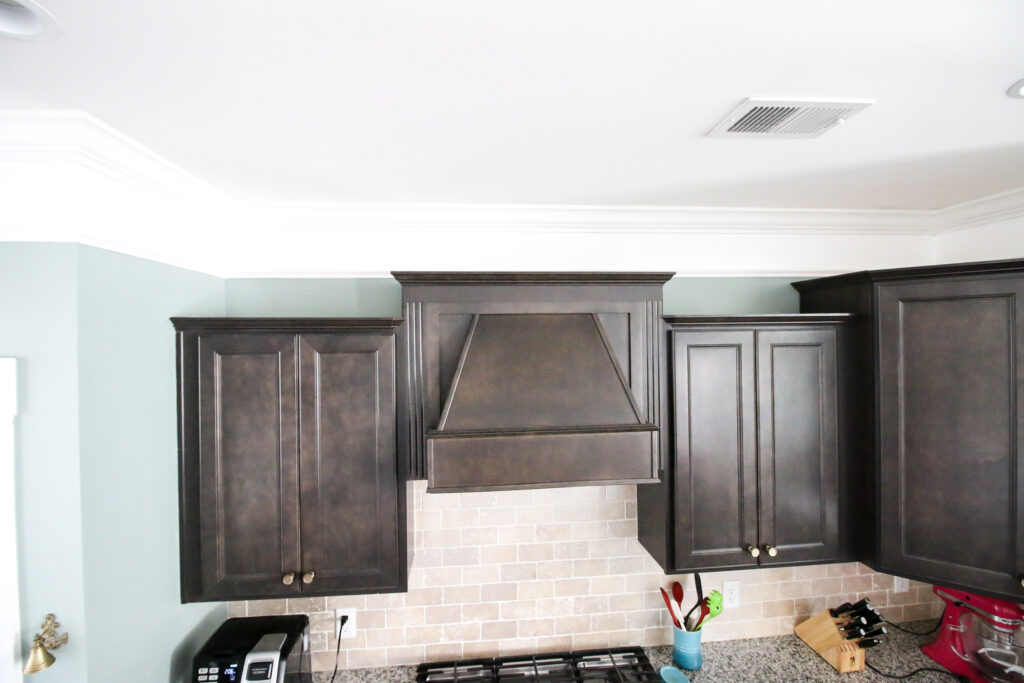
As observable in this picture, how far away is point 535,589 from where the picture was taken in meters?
2.12

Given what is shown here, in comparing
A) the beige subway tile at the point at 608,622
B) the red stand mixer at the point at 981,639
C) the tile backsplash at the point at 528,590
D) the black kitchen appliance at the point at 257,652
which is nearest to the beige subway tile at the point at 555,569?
the tile backsplash at the point at 528,590

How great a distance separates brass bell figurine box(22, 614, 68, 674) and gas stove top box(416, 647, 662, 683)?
3.93ft

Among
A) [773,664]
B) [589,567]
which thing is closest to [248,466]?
[589,567]

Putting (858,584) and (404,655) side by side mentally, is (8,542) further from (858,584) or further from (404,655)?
(858,584)

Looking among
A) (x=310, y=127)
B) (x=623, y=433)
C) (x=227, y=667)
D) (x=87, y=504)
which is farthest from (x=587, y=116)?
(x=227, y=667)

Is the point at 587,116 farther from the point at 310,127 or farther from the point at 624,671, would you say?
the point at 624,671

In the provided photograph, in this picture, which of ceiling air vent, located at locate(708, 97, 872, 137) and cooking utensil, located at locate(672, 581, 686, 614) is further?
cooking utensil, located at locate(672, 581, 686, 614)

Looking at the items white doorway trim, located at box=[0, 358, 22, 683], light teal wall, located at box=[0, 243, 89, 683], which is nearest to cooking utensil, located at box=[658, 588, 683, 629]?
light teal wall, located at box=[0, 243, 89, 683]

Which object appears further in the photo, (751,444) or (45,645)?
(751,444)

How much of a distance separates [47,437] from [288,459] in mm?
618

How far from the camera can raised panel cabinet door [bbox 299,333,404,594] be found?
1.67m

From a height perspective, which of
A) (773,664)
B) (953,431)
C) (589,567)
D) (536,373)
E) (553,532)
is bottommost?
(773,664)

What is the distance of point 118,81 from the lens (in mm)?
1025

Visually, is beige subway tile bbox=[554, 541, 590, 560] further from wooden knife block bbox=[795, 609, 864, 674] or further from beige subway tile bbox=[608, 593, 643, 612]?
wooden knife block bbox=[795, 609, 864, 674]
